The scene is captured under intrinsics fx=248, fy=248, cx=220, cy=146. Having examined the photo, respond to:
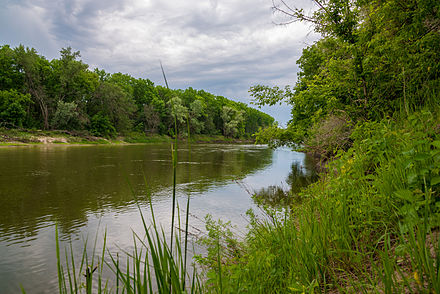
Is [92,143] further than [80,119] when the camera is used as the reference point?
No

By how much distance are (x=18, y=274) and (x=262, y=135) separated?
31.6ft

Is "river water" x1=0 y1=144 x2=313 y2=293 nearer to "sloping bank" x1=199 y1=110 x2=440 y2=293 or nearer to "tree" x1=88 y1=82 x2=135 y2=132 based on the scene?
"sloping bank" x1=199 y1=110 x2=440 y2=293

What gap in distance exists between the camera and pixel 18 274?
419 cm

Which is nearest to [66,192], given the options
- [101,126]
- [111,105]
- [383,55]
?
[383,55]

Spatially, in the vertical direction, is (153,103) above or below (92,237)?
above

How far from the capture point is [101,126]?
4928cm

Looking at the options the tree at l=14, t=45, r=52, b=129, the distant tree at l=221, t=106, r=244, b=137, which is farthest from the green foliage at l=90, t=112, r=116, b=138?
the distant tree at l=221, t=106, r=244, b=137

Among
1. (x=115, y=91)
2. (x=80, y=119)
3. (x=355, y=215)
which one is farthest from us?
(x=115, y=91)

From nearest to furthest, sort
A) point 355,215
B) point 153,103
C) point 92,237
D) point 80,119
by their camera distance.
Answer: point 355,215 → point 92,237 → point 80,119 → point 153,103

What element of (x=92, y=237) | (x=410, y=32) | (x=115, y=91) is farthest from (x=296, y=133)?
(x=115, y=91)

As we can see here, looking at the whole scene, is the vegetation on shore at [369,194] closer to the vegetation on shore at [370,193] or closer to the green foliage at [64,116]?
the vegetation on shore at [370,193]

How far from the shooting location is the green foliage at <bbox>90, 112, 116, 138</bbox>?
47688 millimetres

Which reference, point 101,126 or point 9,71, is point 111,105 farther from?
point 9,71

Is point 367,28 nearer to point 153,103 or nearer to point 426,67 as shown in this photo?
point 426,67
